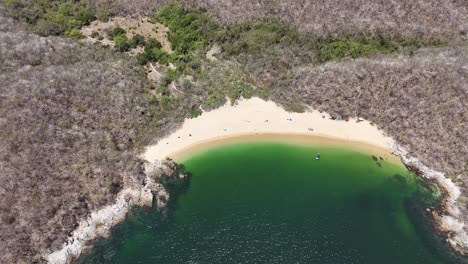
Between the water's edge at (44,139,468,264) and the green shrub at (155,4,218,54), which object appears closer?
the water's edge at (44,139,468,264)

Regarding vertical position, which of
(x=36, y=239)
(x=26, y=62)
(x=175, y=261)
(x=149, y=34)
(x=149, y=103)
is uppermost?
(x=149, y=34)

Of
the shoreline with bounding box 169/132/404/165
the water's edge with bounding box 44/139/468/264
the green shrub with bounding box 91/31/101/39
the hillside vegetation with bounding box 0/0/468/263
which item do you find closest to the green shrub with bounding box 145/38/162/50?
the hillside vegetation with bounding box 0/0/468/263

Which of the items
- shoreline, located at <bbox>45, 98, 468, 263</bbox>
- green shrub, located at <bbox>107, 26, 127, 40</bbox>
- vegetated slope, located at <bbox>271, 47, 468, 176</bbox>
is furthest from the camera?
green shrub, located at <bbox>107, 26, 127, 40</bbox>

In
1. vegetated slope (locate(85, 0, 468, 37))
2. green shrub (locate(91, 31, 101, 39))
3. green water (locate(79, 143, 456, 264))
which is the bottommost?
green water (locate(79, 143, 456, 264))

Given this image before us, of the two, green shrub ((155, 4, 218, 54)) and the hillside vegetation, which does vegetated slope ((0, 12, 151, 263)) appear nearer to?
the hillside vegetation

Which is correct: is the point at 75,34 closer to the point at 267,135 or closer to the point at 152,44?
the point at 152,44

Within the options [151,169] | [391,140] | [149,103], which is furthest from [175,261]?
[391,140]

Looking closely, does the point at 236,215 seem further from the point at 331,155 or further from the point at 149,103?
the point at 149,103

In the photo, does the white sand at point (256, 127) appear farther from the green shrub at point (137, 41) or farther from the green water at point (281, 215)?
the green shrub at point (137, 41)
